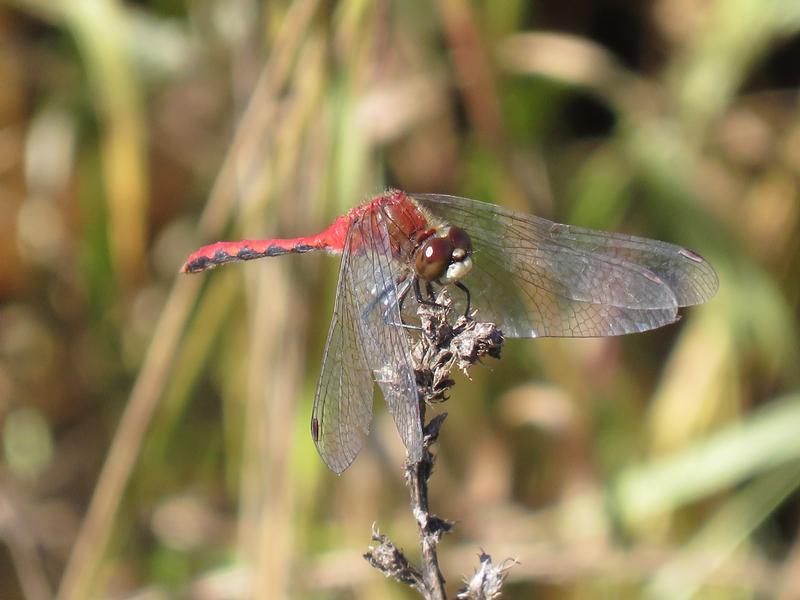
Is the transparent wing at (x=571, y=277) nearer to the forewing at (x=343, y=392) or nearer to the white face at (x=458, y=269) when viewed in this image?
the white face at (x=458, y=269)

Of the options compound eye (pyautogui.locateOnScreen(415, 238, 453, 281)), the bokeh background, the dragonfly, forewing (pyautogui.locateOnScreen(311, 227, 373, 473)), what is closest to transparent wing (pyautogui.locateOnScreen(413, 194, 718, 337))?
the dragonfly

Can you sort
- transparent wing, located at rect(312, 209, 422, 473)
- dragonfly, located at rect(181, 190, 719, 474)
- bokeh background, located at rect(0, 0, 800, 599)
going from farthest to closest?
bokeh background, located at rect(0, 0, 800, 599), dragonfly, located at rect(181, 190, 719, 474), transparent wing, located at rect(312, 209, 422, 473)

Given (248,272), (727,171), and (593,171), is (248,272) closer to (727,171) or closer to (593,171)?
(593,171)

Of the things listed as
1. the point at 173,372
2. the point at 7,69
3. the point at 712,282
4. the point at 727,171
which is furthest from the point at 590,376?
the point at 7,69

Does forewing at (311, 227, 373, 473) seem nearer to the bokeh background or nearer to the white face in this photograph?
the white face

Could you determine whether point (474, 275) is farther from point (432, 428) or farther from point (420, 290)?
point (432, 428)

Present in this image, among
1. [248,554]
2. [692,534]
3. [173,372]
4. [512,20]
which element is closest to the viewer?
[173,372]
